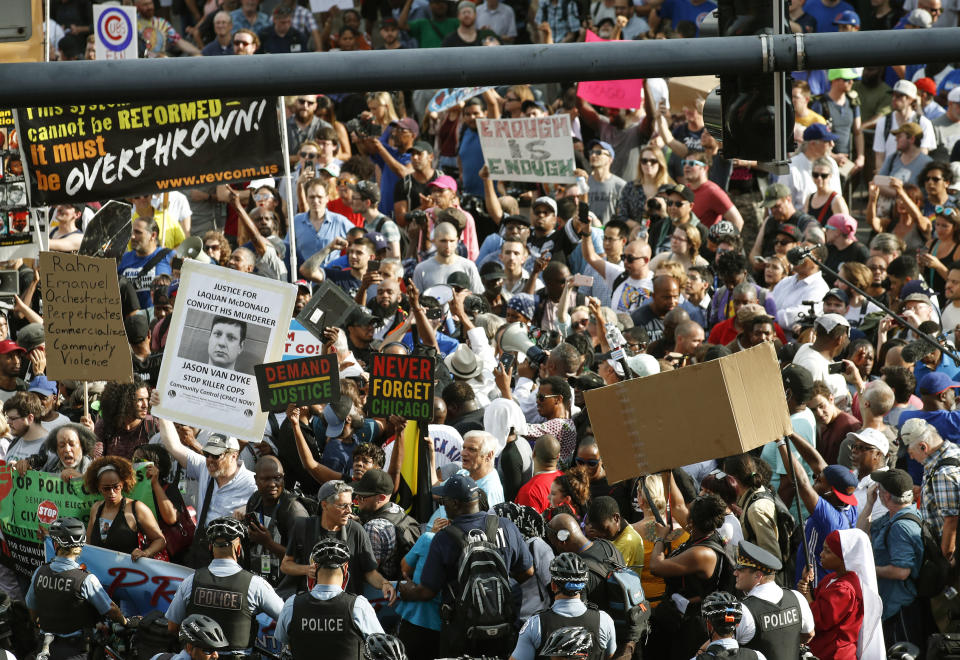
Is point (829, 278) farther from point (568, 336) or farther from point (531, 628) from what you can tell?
point (531, 628)

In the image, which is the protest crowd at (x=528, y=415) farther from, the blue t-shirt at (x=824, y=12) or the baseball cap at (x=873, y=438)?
the blue t-shirt at (x=824, y=12)

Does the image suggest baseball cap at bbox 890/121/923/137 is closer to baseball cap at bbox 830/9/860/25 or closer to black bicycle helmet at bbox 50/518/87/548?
baseball cap at bbox 830/9/860/25

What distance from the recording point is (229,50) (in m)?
19.9

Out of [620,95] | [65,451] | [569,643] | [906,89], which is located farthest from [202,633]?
[906,89]

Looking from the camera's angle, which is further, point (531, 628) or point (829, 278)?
point (829, 278)

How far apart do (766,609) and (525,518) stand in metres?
1.57

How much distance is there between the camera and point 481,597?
8180mm

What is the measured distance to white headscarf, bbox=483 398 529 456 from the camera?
995 centimetres

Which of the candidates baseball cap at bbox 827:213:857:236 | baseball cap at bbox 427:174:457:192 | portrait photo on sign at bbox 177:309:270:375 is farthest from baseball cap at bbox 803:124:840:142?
portrait photo on sign at bbox 177:309:270:375

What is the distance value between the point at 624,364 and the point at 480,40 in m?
9.53

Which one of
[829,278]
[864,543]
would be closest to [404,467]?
[864,543]

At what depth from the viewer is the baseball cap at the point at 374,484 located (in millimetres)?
8969

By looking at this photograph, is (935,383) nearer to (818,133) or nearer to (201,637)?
(201,637)

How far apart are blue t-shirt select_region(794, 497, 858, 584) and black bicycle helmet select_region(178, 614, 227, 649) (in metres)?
3.31
